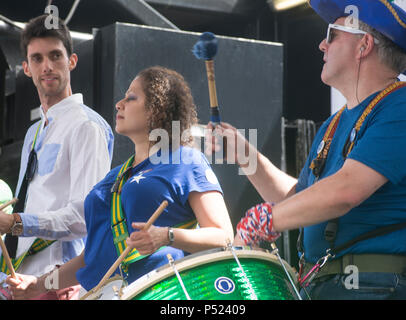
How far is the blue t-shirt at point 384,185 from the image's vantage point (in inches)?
87.4

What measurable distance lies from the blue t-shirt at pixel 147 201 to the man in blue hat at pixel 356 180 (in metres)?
0.39

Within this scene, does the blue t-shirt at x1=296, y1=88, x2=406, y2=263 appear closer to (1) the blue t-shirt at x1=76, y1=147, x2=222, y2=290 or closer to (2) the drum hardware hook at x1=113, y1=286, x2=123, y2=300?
(1) the blue t-shirt at x1=76, y1=147, x2=222, y2=290

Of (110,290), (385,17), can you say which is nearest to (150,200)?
(110,290)

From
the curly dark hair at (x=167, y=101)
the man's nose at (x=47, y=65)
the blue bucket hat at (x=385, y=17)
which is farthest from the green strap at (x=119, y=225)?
the man's nose at (x=47, y=65)

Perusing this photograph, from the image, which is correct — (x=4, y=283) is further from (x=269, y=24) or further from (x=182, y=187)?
(x=269, y=24)

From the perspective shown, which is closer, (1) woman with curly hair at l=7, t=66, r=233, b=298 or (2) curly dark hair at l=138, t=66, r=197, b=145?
(1) woman with curly hair at l=7, t=66, r=233, b=298

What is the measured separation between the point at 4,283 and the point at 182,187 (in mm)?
959

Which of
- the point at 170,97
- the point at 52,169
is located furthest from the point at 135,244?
the point at 52,169

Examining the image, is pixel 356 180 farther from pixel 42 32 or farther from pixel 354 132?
pixel 42 32

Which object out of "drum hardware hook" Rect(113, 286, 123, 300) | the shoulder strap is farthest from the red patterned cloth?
"drum hardware hook" Rect(113, 286, 123, 300)

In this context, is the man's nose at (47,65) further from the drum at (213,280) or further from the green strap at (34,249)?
the drum at (213,280)

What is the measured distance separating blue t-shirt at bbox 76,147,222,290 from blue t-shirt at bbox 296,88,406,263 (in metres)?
0.50

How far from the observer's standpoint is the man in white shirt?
3.10 metres

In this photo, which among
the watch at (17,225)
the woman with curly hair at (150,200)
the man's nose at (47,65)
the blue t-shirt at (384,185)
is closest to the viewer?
Answer: the blue t-shirt at (384,185)
